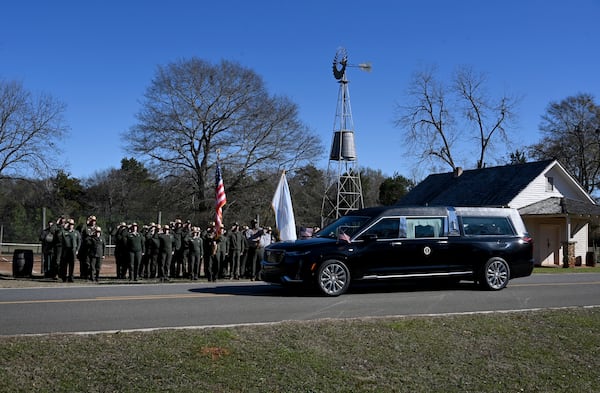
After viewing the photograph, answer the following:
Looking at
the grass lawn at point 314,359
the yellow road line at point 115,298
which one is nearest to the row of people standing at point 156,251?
the yellow road line at point 115,298

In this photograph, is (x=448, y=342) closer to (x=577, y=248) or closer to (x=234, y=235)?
(x=234, y=235)

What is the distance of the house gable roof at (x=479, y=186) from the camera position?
38.0 meters

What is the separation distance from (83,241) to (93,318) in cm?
933

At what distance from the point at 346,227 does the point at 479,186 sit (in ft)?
93.5

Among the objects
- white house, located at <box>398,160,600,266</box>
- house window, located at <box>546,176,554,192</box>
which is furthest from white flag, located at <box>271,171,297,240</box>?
house window, located at <box>546,176,554,192</box>

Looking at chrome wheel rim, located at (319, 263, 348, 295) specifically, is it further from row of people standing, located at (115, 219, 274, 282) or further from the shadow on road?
row of people standing, located at (115, 219, 274, 282)

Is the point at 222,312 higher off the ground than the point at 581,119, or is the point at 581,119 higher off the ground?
the point at 581,119

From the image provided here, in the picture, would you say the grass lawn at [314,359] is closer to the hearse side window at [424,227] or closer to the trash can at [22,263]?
the hearse side window at [424,227]

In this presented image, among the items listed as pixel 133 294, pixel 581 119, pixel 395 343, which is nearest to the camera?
pixel 395 343

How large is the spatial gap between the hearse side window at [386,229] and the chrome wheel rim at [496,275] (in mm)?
2406

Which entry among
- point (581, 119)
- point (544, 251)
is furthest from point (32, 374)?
point (581, 119)

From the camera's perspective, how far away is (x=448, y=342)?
30.1 feet

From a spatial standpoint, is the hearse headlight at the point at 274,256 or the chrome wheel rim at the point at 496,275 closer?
the hearse headlight at the point at 274,256

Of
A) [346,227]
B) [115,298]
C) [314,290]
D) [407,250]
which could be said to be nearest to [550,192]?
[407,250]
